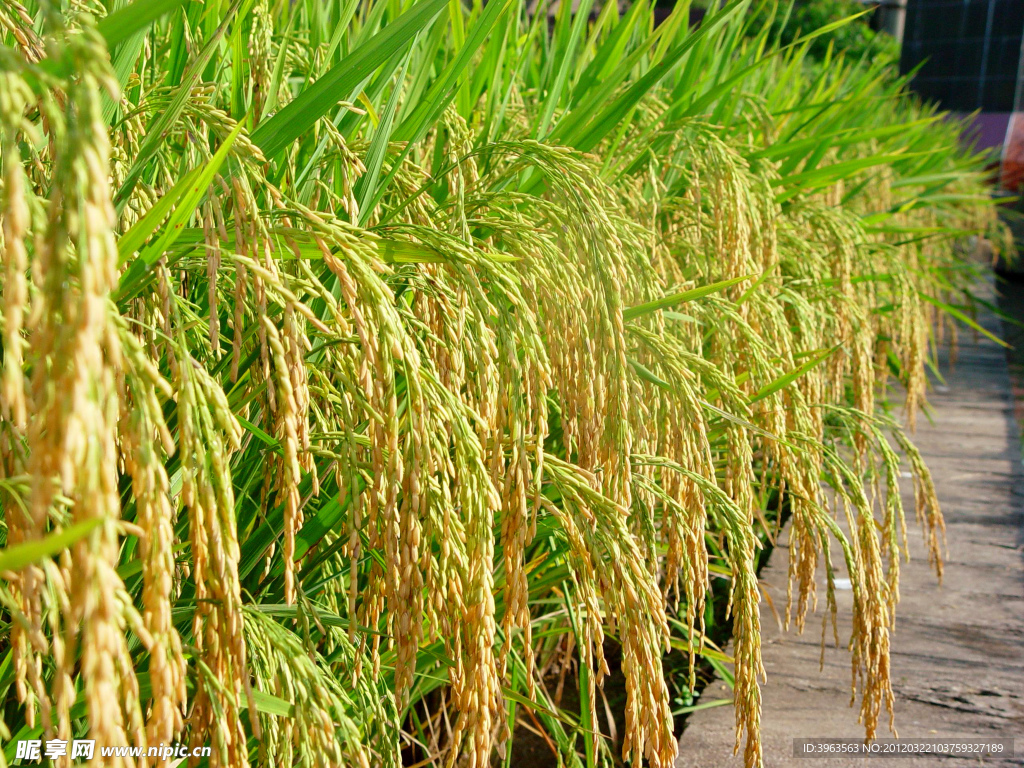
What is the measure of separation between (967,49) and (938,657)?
14.1m

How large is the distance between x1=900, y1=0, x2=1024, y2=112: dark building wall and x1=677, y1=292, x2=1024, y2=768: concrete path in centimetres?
1215

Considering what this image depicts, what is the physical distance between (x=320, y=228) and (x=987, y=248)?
36.3 feet

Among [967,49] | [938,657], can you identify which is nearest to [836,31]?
[967,49]

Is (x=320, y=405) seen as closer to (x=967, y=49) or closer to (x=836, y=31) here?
(x=836, y=31)

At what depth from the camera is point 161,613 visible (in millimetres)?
461

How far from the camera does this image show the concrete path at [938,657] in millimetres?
1660

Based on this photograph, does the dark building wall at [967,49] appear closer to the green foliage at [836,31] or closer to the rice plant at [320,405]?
the green foliage at [836,31]

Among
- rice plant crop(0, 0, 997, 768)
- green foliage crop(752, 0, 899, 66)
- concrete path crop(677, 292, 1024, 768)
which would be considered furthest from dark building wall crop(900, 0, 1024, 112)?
rice plant crop(0, 0, 997, 768)

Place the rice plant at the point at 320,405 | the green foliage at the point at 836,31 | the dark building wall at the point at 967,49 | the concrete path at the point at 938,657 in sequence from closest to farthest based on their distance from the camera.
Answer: the rice plant at the point at 320,405 → the concrete path at the point at 938,657 → the dark building wall at the point at 967,49 → the green foliage at the point at 836,31

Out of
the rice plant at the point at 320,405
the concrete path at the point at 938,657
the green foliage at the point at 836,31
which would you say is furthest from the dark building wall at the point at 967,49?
the rice plant at the point at 320,405

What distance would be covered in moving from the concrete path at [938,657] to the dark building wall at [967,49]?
12.2m

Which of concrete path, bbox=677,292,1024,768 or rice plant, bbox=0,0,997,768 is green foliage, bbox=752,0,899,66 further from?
rice plant, bbox=0,0,997,768

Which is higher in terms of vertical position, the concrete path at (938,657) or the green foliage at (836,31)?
the green foliage at (836,31)

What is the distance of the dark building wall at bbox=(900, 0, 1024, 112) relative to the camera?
1300cm
